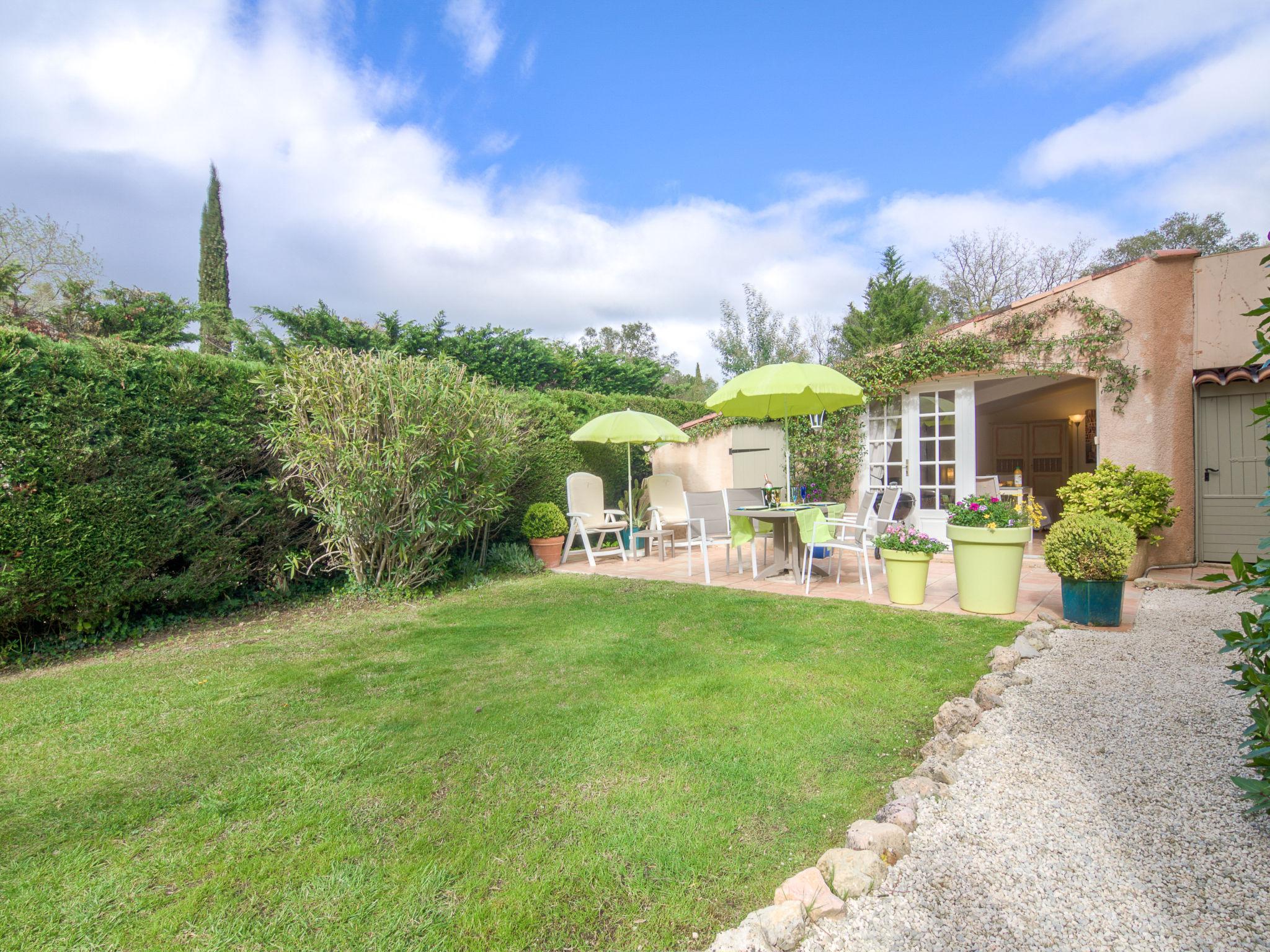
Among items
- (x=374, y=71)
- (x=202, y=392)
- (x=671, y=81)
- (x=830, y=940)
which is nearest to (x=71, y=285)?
(x=374, y=71)

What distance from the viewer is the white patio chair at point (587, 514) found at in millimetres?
7723

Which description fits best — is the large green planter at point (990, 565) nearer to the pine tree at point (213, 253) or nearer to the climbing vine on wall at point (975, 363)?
the climbing vine on wall at point (975, 363)

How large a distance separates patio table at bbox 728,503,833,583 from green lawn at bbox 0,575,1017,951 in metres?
1.69

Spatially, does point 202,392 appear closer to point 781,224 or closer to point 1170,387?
point 1170,387

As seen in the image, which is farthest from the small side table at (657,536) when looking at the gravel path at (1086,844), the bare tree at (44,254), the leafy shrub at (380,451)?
the bare tree at (44,254)

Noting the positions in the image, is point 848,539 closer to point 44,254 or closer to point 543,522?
point 543,522

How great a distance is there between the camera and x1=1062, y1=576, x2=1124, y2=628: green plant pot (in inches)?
171

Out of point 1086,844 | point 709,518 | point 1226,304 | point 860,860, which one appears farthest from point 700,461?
point 860,860

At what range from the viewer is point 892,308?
23109 mm

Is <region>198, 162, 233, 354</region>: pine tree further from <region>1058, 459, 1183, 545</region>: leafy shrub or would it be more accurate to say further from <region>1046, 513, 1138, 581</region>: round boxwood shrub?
<region>1058, 459, 1183, 545</region>: leafy shrub

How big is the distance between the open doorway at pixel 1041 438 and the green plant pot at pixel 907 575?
7475 millimetres

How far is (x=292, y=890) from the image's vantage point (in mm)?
1724

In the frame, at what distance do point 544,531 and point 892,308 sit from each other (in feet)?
66.4

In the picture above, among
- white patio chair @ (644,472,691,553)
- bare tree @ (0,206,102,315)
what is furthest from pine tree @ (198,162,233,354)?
white patio chair @ (644,472,691,553)
